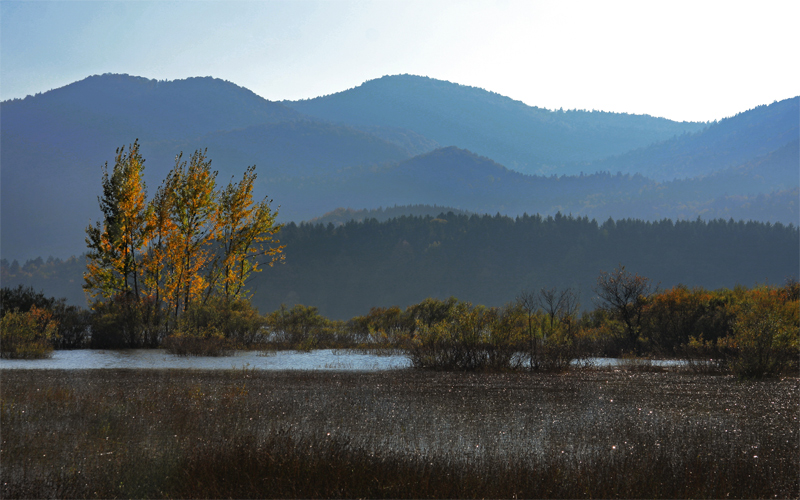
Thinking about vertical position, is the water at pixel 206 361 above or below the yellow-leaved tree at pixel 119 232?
below

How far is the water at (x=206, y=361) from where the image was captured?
23.2m

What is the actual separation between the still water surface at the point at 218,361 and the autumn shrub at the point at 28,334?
0.72m

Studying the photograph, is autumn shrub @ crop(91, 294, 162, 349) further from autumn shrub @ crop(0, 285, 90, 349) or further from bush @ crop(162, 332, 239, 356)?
bush @ crop(162, 332, 239, 356)

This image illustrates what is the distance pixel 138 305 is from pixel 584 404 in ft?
85.5

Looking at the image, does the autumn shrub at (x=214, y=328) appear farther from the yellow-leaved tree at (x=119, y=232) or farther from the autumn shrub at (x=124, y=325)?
the yellow-leaved tree at (x=119, y=232)

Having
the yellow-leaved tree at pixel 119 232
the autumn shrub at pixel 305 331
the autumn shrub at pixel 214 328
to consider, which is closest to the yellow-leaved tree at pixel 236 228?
the autumn shrub at pixel 214 328

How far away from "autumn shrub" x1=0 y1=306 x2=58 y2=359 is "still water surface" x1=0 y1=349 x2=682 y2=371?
72 cm

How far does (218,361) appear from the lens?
25.9 metres

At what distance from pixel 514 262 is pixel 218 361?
169 metres

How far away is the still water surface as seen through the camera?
23.2 metres

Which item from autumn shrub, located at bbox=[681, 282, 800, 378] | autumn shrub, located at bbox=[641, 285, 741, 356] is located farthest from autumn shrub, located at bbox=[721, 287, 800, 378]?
autumn shrub, located at bbox=[641, 285, 741, 356]

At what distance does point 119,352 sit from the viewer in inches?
1133

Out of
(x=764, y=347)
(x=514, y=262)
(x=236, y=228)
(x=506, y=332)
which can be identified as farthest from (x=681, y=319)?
(x=514, y=262)

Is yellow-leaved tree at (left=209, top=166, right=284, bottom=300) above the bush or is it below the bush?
above
